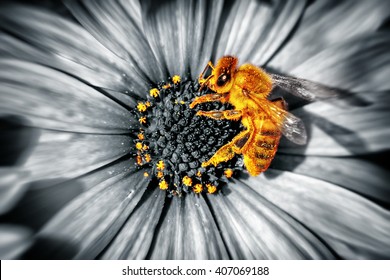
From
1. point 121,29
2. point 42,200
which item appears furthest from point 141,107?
point 42,200

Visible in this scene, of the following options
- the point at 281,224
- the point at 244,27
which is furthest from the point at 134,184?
the point at 244,27

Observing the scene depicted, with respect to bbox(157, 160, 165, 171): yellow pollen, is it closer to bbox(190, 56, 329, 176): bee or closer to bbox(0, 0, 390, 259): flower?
bbox(0, 0, 390, 259): flower

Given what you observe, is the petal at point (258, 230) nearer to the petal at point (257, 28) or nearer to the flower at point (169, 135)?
the flower at point (169, 135)

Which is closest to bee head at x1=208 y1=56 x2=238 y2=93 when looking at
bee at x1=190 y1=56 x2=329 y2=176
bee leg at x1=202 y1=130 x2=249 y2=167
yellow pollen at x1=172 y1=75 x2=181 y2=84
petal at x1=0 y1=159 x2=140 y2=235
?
bee at x1=190 y1=56 x2=329 y2=176

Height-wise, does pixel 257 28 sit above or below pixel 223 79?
above

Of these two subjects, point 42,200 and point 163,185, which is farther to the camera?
point 163,185

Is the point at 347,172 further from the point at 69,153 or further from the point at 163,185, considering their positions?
the point at 69,153
